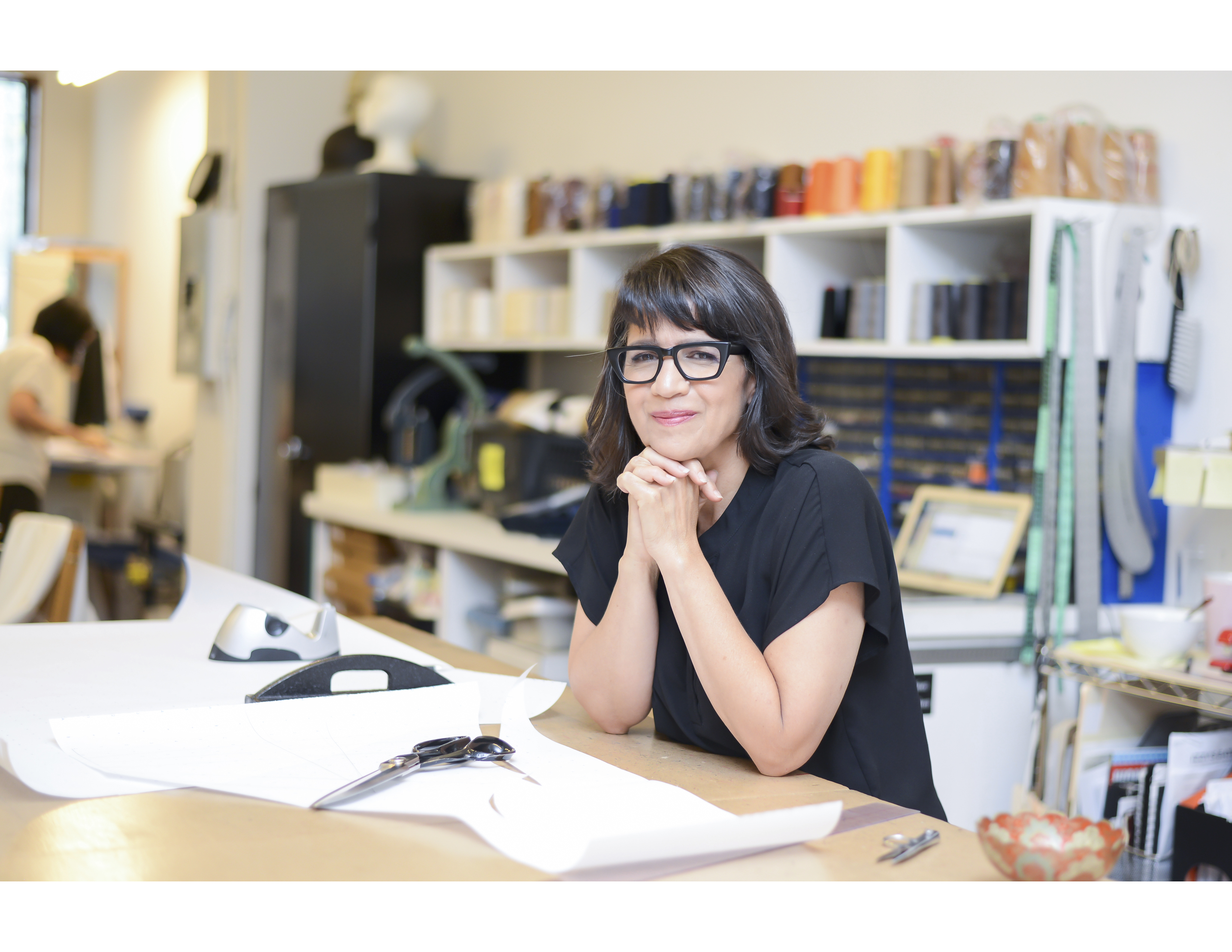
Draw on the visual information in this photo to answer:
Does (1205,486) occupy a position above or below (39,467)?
above

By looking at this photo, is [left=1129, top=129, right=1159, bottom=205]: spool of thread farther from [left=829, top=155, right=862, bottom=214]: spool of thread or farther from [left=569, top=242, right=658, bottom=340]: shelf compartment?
[left=569, top=242, right=658, bottom=340]: shelf compartment

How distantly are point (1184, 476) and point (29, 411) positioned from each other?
3925 millimetres

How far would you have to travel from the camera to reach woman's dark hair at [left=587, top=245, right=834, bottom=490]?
1382 millimetres

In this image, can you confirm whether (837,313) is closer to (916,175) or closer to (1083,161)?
(916,175)

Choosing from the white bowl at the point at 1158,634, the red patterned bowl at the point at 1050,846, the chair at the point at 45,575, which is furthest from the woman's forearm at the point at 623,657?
the chair at the point at 45,575

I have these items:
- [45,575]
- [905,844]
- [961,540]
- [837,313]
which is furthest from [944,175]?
[45,575]

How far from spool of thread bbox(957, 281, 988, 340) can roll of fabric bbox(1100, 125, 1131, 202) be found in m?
0.30

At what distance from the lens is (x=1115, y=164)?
2432 millimetres

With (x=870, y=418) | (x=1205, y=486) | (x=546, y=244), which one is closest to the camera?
(x=1205, y=486)

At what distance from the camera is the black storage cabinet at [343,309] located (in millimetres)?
4105
